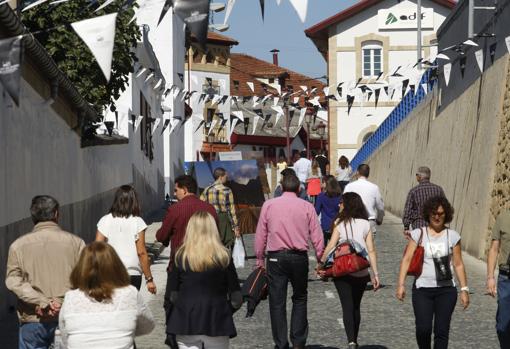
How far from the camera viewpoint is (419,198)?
15281 millimetres

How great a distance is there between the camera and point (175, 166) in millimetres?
53500

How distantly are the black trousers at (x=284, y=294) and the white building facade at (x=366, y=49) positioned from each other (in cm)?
4948

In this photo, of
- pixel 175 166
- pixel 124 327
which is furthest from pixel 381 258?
pixel 175 166

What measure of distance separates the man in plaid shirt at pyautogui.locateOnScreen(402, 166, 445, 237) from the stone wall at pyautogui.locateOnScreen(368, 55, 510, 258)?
12.8ft

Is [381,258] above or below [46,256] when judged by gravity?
below

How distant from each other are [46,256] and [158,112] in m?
38.7

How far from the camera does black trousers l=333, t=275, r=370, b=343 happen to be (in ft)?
35.7

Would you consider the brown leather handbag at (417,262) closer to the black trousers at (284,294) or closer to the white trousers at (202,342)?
the black trousers at (284,294)

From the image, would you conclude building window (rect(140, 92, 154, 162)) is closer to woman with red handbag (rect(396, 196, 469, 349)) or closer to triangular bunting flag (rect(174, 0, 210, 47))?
woman with red handbag (rect(396, 196, 469, 349))

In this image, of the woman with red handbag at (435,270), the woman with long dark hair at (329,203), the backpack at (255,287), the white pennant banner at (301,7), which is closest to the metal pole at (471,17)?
the woman with long dark hair at (329,203)

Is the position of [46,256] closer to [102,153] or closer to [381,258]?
[381,258]

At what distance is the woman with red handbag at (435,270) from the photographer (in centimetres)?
930

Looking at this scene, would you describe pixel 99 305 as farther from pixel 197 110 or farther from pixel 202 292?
pixel 197 110

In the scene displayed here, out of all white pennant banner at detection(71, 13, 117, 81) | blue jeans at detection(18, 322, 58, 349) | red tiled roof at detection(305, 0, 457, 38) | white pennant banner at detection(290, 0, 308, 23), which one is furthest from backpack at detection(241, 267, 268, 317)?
red tiled roof at detection(305, 0, 457, 38)
